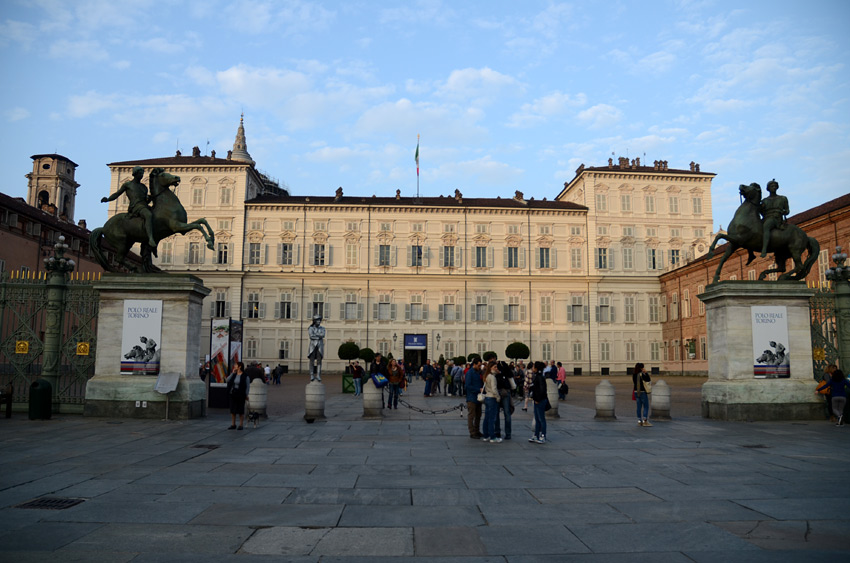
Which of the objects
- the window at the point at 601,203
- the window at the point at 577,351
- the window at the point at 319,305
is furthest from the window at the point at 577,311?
the window at the point at 319,305

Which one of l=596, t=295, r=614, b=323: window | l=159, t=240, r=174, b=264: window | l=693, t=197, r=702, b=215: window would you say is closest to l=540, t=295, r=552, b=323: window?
l=596, t=295, r=614, b=323: window

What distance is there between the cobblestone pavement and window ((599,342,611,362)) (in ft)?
141

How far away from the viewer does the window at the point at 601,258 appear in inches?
2237

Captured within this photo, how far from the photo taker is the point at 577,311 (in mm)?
56375

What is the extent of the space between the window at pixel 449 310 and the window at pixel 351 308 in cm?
745

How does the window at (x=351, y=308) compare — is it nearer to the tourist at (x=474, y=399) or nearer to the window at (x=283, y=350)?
the window at (x=283, y=350)

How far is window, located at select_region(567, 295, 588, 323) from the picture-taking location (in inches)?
2211

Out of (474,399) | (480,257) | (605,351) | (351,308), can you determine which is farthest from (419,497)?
(605,351)

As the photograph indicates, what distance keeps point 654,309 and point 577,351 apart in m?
8.37

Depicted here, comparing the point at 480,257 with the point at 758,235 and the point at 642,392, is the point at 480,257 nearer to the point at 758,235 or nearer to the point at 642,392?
the point at 758,235

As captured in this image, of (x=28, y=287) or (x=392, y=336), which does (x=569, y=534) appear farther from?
(x=392, y=336)

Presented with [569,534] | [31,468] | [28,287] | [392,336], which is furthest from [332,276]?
[569,534]

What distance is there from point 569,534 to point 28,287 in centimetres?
1580

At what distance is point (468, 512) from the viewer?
21.9ft
